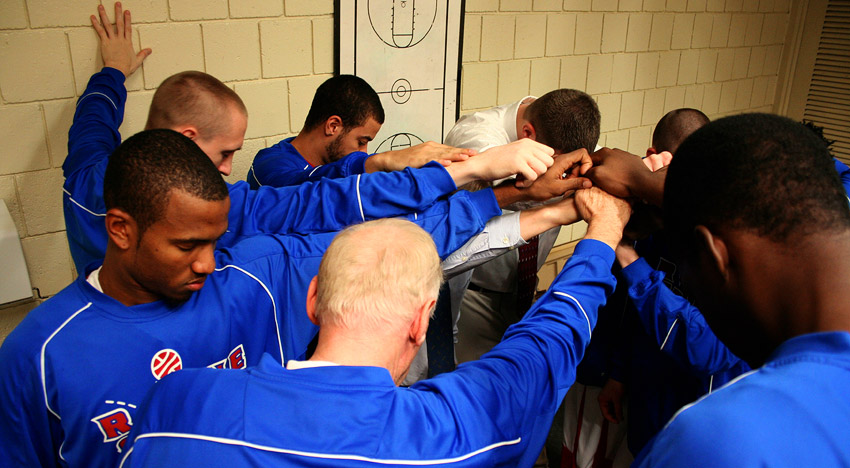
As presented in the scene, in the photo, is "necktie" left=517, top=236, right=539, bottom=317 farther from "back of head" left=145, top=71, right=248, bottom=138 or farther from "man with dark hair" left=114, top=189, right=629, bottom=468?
"back of head" left=145, top=71, right=248, bottom=138

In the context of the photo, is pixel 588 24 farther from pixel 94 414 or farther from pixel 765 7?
pixel 94 414

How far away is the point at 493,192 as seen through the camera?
176cm

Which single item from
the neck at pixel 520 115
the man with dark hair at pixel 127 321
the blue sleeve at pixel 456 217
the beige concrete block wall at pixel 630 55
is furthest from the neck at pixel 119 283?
the beige concrete block wall at pixel 630 55

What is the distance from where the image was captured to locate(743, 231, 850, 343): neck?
0.75m

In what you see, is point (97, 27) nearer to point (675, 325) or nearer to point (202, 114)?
point (202, 114)

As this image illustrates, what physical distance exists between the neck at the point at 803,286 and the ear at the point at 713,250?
4 cm

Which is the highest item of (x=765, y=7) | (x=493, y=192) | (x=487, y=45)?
(x=765, y=7)

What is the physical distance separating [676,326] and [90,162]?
1772mm

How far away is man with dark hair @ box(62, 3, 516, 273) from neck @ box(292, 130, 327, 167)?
21.8 inches

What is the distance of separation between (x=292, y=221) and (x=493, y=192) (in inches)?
24.0

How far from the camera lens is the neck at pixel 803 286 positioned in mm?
754

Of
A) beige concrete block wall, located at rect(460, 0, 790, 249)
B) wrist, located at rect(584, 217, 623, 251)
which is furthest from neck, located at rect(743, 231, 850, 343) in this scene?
beige concrete block wall, located at rect(460, 0, 790, 249)

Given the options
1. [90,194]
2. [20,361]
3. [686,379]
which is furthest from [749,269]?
[90,194]

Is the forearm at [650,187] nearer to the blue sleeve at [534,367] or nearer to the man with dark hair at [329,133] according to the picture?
the blue sleeve at [534,367]
